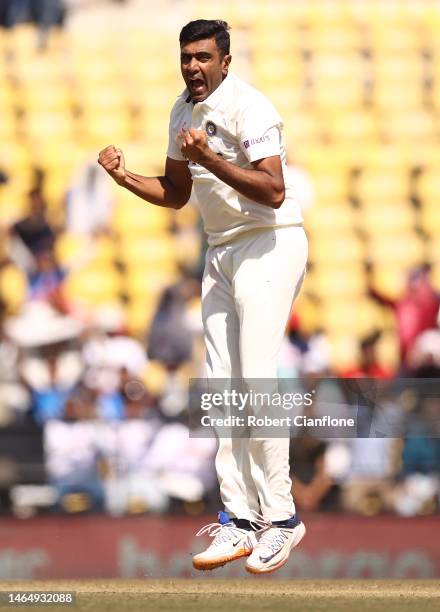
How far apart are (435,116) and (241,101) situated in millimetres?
6189

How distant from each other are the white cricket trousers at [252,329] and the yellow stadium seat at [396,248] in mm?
4702

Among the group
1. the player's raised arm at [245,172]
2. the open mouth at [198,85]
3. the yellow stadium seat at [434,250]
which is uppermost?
the open mouth at [198,85]

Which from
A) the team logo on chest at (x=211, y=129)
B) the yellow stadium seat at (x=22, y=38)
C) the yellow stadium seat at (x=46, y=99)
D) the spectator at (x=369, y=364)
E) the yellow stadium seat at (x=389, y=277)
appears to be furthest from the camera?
the yellow stadium seat at (x=22, y=38)

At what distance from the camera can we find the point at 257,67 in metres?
11.2

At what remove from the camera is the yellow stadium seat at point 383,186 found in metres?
10.2

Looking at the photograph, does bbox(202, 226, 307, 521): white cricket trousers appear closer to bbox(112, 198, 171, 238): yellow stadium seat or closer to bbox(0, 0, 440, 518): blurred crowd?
bbox(0, 0, 440, 518): blurred crowd

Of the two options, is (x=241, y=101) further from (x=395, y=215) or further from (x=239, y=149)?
(x=395, y=215)

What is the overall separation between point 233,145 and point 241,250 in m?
0.41

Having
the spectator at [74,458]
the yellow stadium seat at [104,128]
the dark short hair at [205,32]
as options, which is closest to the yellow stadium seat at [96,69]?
the yellow stadium seat at [104,128]

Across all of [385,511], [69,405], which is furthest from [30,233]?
[385,511]

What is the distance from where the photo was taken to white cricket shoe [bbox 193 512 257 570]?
5.04 m

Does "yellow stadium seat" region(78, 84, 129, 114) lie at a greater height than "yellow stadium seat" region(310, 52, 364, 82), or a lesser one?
lesser

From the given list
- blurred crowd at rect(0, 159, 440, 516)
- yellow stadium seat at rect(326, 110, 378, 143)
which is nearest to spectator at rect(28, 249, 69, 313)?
blurred crowd at rect(0, 159, 440, 516)

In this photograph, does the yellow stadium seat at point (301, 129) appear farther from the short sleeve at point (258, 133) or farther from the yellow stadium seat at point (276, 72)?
the short sleeve at point (258, 133)
